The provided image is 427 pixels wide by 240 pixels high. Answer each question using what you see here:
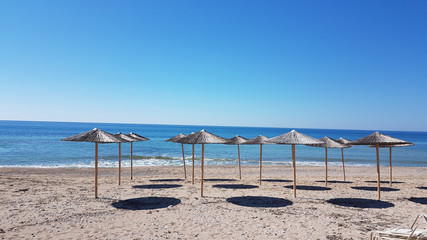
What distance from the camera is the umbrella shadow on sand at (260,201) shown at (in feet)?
27.7

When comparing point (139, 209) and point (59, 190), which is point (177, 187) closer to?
point (139, 209)

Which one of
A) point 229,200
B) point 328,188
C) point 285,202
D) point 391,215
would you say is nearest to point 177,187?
point 229,200

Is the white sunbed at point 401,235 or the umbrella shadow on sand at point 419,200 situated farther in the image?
the umbrella shadow on sand at point 419,200

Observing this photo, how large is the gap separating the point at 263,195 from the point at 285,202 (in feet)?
4.22

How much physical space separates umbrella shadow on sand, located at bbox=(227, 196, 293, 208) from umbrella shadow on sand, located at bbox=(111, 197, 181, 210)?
6.67 ft

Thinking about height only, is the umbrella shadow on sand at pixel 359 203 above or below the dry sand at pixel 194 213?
below

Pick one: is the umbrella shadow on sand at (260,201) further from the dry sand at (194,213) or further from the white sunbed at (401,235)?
the white sunbed at (401,235)

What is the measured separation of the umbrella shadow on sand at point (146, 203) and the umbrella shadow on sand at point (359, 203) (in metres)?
5.45

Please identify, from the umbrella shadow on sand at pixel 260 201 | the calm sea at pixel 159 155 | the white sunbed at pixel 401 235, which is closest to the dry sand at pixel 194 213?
the umbrella shadow on sand at pixel 260 201

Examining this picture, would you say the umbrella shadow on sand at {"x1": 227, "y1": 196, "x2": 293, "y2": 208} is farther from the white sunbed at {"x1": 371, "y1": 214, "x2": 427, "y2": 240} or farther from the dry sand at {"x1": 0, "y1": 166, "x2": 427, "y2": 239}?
the white sunbed at {"x1": 371, "y1": 214, "x2": 427, "y2": 240}

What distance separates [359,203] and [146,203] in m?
7.16

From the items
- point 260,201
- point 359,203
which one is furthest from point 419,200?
point 260,201

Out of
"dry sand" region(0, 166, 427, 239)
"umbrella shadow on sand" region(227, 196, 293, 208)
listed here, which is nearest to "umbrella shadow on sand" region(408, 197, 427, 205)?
"dry sand" region(0, 166, 427, 239)

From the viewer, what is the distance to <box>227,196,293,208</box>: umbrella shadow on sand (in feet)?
27.7
